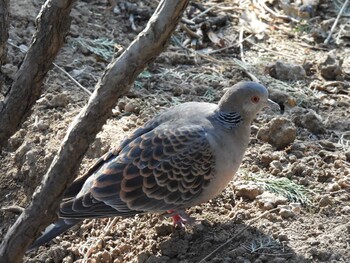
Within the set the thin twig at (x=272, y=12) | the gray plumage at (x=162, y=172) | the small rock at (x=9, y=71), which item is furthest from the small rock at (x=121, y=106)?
the thin twig at (x=272, y=12)

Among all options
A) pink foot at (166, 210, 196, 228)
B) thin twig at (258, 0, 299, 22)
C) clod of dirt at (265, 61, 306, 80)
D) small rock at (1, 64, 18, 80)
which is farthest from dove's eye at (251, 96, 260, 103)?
thin twig at (258, 0, 299, 22)

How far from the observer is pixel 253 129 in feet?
17.5

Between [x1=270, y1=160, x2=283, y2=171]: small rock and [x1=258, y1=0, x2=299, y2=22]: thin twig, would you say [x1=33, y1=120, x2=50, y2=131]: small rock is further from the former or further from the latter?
[x1=258, y1=0, x2=299, y2=22]: thin twig

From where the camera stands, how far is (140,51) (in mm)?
3324

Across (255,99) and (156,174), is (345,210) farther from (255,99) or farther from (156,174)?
(156,174)

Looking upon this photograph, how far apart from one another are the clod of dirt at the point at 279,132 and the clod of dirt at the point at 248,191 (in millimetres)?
543

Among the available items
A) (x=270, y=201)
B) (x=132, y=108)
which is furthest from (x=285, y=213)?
(x=132, y=108)

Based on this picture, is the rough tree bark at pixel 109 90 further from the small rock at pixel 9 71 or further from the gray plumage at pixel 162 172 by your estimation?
the small rock at pixel 9 71

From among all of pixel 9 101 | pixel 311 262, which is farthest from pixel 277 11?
pixel 9 101

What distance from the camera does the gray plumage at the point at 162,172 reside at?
4352mm

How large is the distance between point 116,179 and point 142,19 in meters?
2.68

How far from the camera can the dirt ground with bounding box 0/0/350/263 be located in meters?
4.43

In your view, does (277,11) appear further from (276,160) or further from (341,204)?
(341,204)

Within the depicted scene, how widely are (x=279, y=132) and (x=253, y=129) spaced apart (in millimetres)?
260
